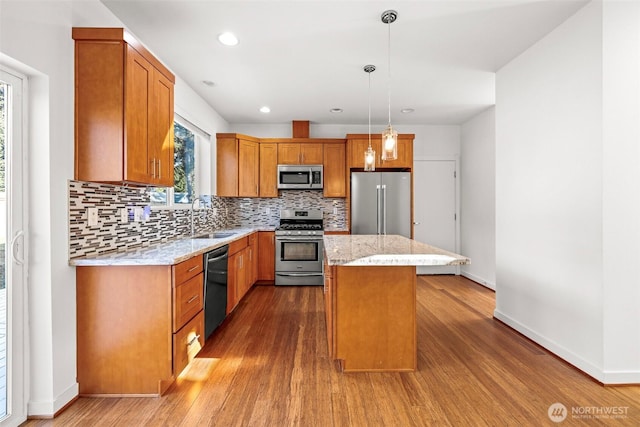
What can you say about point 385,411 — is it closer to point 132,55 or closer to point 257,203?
point 132,55

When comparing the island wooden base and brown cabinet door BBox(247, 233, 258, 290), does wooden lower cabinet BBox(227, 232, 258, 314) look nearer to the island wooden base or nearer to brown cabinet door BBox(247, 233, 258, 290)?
brown cabinet door BBox(247, 233, 258, 290)

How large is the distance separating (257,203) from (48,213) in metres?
3.53


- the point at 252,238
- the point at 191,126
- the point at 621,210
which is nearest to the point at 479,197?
the point at 621,210

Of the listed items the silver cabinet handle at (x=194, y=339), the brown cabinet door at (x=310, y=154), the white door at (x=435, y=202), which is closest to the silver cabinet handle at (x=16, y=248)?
the silver cabinet handle at (x=194, y=339)

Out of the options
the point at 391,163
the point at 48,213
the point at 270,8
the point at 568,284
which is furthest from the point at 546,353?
the point at 48,213

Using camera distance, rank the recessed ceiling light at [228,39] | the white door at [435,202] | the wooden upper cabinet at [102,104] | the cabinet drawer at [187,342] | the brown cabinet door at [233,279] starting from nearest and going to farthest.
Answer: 1. the wooden upper cabinet at [102,104]
2. the cabinet drawer at [187,342]
3. the recessed ceiling light at [228,39]
4. the brown cabinet door at [233,279]
5. the white door at [435,202]

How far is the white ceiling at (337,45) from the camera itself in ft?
7.23

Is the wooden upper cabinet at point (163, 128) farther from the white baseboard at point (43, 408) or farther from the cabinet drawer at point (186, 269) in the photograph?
the white baseboard at point (43, 408)

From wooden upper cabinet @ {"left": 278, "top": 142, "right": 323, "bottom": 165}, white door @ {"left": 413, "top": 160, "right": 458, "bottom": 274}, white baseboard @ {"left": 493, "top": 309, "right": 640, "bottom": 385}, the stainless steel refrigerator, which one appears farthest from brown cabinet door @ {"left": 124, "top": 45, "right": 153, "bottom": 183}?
white door @ {"left": 413, "top": 160, "right": 458, "bottom": 274}

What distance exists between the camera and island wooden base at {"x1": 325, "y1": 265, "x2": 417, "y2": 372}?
2207mm

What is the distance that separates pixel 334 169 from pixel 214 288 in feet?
9.31

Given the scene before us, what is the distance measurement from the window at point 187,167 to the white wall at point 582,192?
342cm

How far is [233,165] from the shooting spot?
15.4ft

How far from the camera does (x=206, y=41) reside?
2609 millimetres
